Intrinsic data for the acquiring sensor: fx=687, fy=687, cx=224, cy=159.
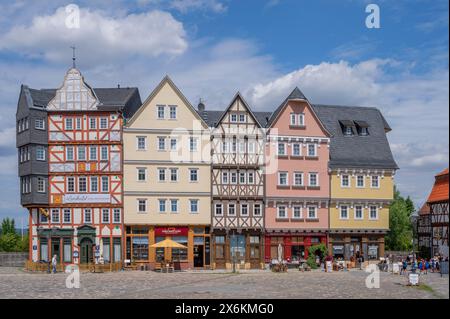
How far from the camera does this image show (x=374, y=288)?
117 feet

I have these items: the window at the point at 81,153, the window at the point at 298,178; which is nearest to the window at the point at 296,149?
the window at the point at 298,178

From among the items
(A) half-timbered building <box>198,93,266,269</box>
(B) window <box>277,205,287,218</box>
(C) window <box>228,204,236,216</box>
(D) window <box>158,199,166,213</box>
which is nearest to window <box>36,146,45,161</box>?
(D) window <box>158,199,166,213</box>

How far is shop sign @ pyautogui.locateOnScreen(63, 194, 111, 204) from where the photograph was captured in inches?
2137

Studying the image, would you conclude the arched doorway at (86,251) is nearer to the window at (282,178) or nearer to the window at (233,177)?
the window at (233,177)

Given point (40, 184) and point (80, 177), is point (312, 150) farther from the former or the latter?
point (40, 184)

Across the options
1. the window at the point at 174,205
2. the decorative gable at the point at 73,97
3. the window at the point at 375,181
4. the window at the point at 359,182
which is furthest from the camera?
the window at the point at 375,181

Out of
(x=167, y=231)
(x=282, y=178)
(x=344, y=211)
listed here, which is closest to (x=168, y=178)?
(x=167, y=231)

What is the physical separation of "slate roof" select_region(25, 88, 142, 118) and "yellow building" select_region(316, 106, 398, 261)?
1732 cm

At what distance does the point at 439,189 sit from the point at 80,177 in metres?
30.2

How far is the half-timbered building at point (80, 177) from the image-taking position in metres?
54.1

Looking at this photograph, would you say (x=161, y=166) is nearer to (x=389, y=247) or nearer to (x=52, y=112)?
(x=52, y=112)

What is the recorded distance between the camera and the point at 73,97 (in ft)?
178

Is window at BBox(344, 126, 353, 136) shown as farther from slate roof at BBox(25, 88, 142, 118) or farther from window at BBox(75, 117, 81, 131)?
window at BBox(75, 117, 81, 131)

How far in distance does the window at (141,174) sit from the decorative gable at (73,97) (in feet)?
19.7
